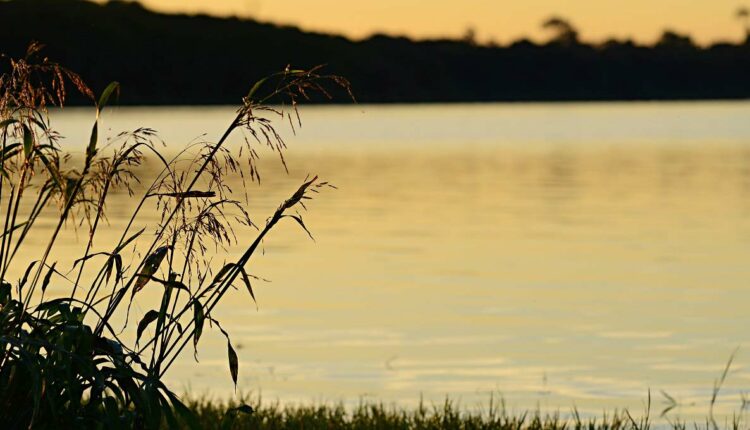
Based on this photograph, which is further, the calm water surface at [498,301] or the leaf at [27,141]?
the calm water surface at [498,301]

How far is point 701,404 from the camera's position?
1273 centimetres

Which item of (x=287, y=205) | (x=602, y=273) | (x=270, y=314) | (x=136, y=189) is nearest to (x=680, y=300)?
(x=602, y=273)

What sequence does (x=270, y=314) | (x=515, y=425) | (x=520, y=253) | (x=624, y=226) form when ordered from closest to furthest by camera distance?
(x=515, y=425) < (x=270, y=314) < (x=520, y=253) < (x=624, y=226)

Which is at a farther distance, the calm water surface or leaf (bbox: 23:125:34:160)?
the calm water surface

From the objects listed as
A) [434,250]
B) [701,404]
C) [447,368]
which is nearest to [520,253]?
[434,250]

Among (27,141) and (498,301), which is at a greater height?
(27,141)

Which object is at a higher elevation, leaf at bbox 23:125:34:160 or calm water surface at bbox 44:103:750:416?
leaf at bbox 23:125:34:160

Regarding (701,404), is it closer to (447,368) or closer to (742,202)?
(447,368)

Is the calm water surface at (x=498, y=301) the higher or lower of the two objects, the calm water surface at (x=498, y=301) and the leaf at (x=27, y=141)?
the lower

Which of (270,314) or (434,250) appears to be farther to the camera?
(434,250)

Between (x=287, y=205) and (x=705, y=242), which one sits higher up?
(x=287, y=205)

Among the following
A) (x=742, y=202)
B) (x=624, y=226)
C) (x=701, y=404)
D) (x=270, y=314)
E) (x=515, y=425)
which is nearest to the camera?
(x=515, y=425)

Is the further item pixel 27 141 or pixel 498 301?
pixel 498 301

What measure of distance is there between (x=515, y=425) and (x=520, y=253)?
56.8 ft
